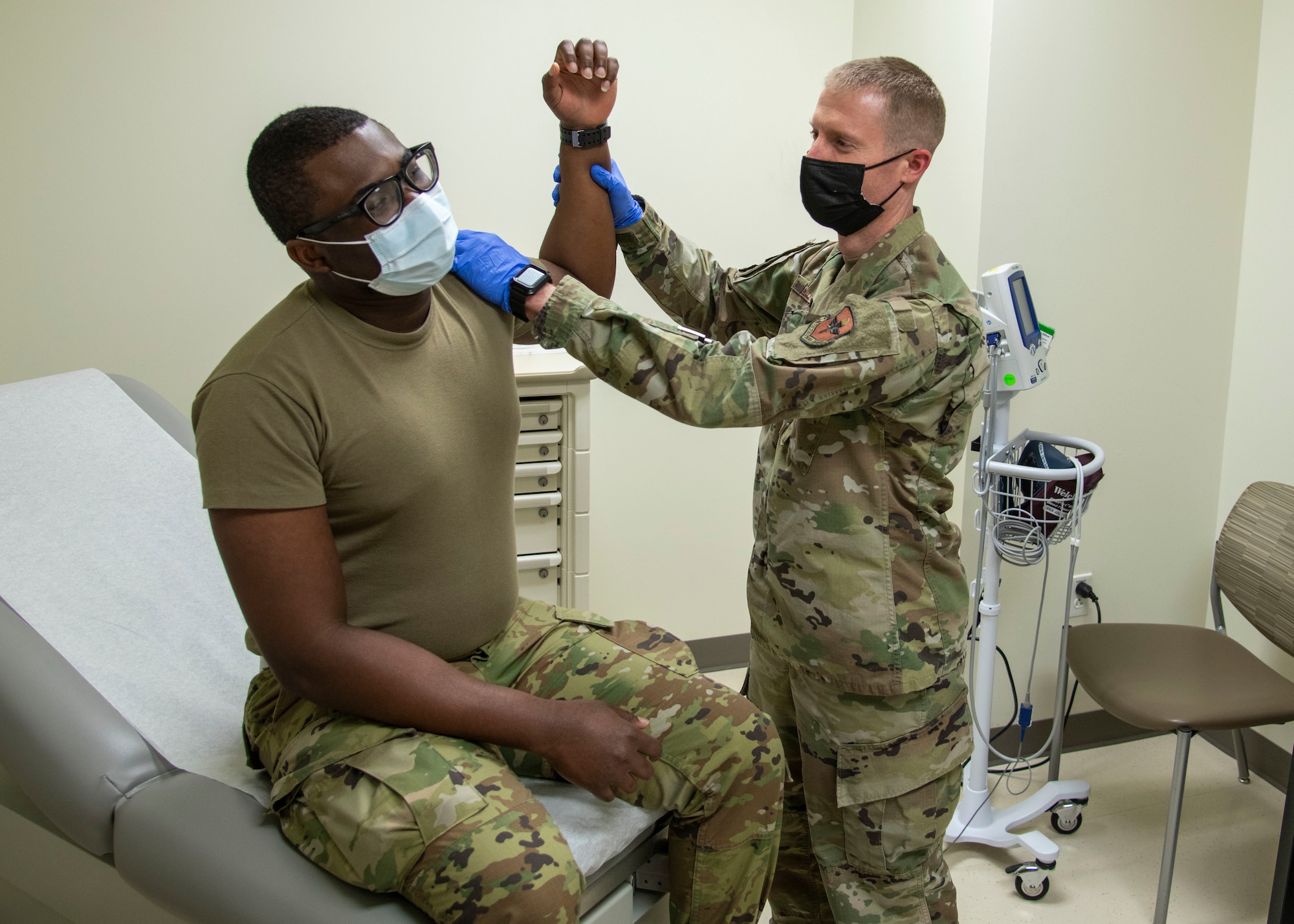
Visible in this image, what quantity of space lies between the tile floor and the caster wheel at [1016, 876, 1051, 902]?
1 cm

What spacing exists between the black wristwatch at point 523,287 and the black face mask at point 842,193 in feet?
1.50

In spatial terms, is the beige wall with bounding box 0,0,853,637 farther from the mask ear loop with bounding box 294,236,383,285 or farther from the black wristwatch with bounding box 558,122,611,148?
the mask ear loop with bounding box 294,236,383,285

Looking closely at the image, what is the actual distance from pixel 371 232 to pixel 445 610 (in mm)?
519

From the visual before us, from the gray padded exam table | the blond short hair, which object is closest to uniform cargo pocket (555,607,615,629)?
the gray padded exam table

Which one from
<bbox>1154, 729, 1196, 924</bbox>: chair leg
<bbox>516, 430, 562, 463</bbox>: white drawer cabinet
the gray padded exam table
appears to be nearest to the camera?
the gray padded exam table

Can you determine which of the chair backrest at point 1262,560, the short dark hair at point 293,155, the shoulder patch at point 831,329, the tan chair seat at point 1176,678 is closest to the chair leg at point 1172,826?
the tan chair seat at point 1176,678

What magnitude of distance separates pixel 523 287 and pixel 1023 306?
113 cm

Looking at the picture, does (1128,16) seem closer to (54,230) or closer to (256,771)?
(256,771)

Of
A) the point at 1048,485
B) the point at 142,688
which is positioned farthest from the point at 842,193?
the point at 142,688

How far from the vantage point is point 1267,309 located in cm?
251

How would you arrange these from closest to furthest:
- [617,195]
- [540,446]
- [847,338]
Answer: [847,338]
[617,195]
[540,446]

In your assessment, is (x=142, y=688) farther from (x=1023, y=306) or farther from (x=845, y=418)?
(x=1023, y=306)

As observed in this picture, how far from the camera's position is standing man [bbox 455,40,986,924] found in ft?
4.65

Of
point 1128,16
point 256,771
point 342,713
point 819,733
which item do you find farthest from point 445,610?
point 1128,16
